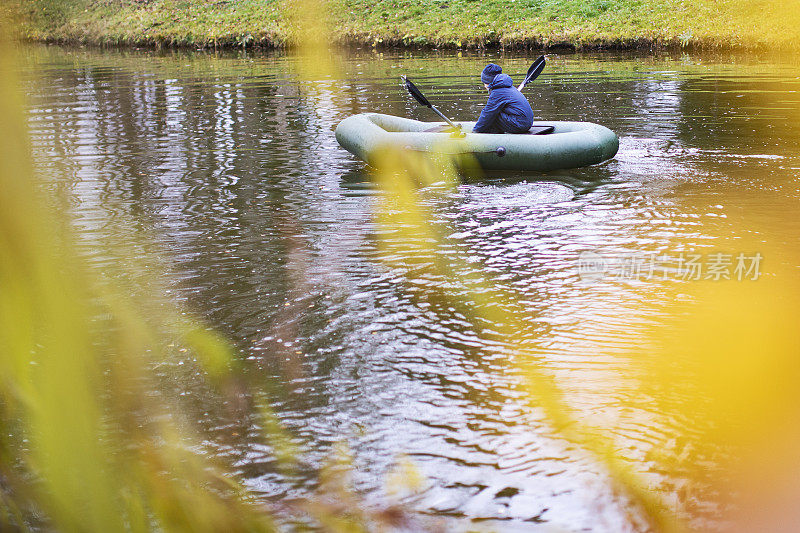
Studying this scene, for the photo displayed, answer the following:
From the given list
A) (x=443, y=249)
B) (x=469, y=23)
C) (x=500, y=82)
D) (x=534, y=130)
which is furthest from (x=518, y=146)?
(x=469, y=23)

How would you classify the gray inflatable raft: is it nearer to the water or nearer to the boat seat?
the boat seat

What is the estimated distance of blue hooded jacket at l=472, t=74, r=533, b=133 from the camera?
365 inches

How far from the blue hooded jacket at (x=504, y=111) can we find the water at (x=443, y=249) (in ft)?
2.56

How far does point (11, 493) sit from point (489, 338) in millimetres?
2782

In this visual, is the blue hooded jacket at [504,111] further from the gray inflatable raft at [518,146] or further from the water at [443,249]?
the water at [443,249]

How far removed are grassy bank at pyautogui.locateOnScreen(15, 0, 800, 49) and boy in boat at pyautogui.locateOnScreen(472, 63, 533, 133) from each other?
559 inches

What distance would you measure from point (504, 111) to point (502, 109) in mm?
40

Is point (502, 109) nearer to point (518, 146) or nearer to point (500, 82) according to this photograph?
point (500, 82)

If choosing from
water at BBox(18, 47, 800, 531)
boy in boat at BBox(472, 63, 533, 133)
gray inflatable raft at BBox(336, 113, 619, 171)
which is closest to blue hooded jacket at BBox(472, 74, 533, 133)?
boy in boat at BBox(472, 63, 533, 133)

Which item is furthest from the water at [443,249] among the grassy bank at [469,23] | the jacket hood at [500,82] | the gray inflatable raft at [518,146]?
the grassy bank at [469,23]

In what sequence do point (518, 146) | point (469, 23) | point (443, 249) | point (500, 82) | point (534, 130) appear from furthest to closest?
point (469, 23)
point (534, 130)
point (500, 82)
point (518, 146)
point (443, 249)

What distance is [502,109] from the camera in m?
9.31

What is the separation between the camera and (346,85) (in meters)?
18.2

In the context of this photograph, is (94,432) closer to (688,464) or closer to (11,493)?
(11,493)
